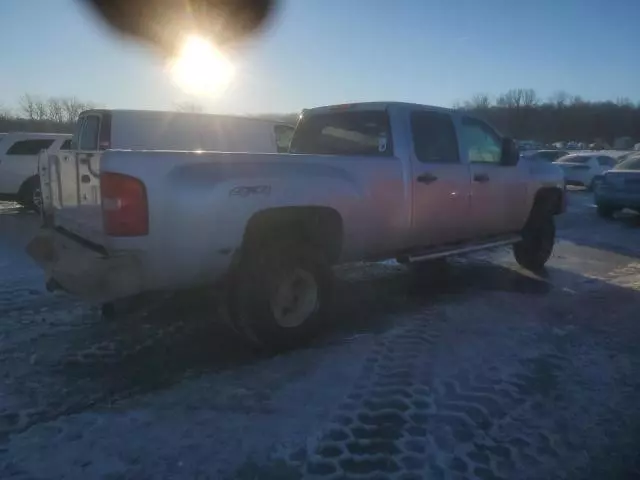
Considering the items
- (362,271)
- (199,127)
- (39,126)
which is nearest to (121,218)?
(362,271)

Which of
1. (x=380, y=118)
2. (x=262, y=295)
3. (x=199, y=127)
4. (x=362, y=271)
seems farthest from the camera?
(x=199, y=127)

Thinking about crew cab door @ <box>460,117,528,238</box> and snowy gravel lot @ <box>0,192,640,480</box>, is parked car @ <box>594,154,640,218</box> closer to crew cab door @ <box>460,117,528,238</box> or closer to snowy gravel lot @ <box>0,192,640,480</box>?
crew cab door @ <box>460,117,528,238</box>

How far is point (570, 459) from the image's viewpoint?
10.5 feet

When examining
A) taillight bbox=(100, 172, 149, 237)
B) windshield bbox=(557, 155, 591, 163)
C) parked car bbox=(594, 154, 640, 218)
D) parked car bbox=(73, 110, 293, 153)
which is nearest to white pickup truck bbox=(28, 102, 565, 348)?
taillight bbox=(100, 172, 149, 237)

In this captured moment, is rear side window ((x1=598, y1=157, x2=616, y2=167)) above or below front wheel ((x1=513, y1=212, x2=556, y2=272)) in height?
above

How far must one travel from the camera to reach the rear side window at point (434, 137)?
19.8 ft

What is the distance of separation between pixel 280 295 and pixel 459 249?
98.8 inches

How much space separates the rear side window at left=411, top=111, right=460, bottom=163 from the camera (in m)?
6.02

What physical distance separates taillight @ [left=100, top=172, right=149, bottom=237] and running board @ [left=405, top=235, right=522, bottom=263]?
286 centimetres

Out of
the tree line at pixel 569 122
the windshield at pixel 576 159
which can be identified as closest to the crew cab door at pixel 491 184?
the windshield at pixel 576 159

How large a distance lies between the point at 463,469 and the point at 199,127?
8.87m

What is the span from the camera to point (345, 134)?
6359 mm

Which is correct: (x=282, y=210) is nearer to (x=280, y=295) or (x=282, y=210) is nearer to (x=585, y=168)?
(x=280, y=295)

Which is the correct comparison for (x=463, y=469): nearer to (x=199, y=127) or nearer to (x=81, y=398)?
(x=81, y=398)
